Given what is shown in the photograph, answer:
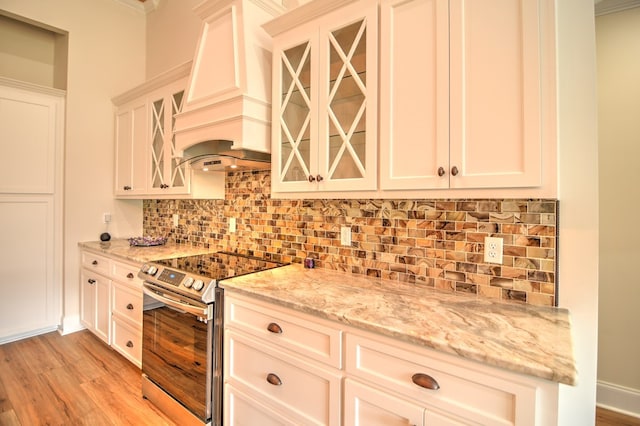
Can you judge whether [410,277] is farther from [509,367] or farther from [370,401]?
[509,367]

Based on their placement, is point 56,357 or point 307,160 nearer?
point 307,160

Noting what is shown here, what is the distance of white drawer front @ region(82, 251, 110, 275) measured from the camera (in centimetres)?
286

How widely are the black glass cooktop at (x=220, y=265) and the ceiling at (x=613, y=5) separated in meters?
2.82

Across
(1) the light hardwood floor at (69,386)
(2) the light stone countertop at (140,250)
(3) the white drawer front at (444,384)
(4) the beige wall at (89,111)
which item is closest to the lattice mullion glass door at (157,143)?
(2) the light stone countertop at (140,250)

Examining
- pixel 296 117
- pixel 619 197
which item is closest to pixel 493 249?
pixel 296 117

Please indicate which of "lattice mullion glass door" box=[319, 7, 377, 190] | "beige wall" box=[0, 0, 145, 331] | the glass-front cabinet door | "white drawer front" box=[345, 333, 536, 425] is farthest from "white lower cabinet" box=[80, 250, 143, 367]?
"white drawer front" box=[345, 333, 536, 425]

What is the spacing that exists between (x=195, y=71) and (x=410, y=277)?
206 centimetres

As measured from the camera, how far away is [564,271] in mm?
1320

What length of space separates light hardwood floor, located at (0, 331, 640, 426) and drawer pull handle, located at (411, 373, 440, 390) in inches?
68.1

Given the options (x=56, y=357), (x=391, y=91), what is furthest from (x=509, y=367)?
(x=56, y=357)

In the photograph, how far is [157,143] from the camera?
3.03 metres

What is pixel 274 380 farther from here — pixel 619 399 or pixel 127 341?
pixel 619 399

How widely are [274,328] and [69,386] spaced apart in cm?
202

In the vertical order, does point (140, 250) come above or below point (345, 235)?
below
